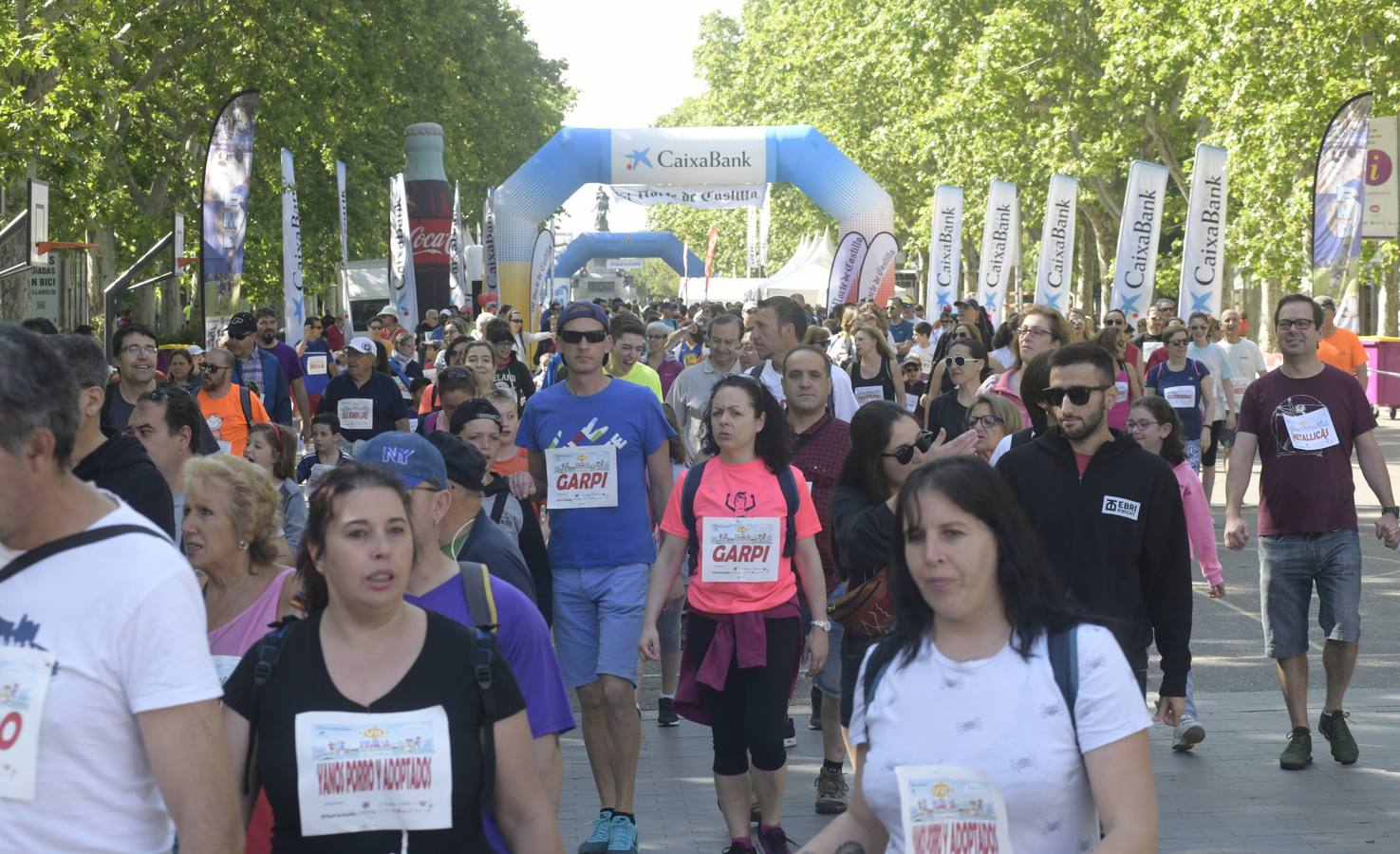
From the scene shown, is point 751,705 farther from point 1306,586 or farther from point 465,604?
point 1306,586

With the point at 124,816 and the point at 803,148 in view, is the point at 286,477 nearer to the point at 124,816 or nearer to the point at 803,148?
the point at 124,816

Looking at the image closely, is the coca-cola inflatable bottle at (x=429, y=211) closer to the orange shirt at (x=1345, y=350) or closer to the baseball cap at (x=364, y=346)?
the orange shirt at (x=1345, y=350)

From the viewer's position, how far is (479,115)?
5319cm

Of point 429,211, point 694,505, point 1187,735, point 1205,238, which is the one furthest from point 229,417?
point 429,211

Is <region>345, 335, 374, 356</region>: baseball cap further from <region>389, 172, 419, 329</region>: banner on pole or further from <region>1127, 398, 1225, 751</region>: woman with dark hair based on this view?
<region>389, 172, 419, 329</region>: banner on pole

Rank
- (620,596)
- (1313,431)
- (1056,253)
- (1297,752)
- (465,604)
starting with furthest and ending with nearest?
(1056,253)
(1313,431)
(1297,752)
(620,596)
(465,604)

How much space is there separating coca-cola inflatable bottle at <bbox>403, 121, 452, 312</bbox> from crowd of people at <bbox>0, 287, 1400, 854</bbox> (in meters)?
26.7

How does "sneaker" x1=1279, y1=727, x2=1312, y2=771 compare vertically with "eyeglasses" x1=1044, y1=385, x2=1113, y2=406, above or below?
below

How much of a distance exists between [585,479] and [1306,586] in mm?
3123

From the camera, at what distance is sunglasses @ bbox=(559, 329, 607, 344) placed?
7.08 metres

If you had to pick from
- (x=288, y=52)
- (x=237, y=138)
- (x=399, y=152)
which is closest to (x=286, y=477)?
(x=237, y=138)

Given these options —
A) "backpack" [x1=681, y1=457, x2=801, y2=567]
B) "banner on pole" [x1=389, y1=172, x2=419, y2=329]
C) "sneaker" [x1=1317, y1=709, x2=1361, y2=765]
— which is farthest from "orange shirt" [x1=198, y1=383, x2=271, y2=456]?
"banner on pole" [x1=389, y1=172, x2=419, y2=329]

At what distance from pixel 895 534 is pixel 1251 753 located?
195 inches

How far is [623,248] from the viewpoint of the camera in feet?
270
